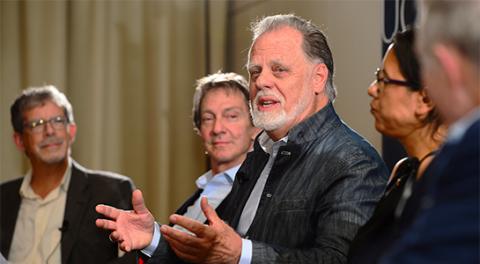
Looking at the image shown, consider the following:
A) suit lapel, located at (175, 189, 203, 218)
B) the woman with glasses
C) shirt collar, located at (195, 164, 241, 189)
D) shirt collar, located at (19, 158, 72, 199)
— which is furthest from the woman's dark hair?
shirt collar, located at (19, 158, 72, 199)

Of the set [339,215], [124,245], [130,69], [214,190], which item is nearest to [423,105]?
[339,215]

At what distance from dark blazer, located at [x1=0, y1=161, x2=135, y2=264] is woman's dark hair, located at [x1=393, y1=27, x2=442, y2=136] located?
6.49 feet

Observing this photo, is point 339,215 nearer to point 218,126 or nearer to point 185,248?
point 185,248

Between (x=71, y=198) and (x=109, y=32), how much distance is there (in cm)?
176

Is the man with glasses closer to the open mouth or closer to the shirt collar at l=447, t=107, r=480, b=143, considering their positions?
the open mouth

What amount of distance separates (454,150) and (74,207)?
9.95 ft

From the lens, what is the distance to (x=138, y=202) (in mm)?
2434

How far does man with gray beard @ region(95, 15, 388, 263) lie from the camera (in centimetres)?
219

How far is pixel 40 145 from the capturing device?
4219mm

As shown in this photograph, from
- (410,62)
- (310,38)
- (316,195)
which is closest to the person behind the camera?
(410,62)

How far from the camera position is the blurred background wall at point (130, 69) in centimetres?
535

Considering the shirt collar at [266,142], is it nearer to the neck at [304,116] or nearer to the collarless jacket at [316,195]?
the neck at [304,116]

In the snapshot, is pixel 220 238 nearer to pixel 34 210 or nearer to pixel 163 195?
pixel 34 210

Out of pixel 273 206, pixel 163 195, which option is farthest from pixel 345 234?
pixel 163 195
